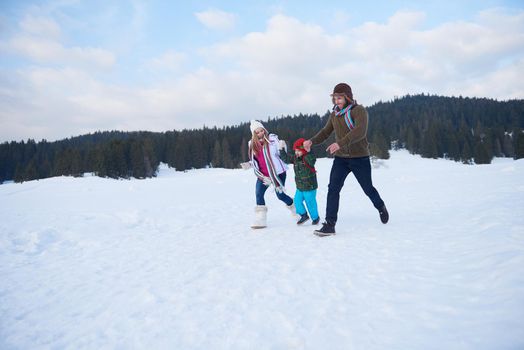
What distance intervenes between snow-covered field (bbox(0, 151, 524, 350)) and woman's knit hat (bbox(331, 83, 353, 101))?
2195 mm

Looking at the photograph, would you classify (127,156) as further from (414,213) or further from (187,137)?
(414,213)

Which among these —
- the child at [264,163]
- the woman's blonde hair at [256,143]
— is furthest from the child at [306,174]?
the woman's blonde hair at [256,143]

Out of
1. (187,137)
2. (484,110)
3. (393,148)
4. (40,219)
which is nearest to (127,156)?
(187,137)

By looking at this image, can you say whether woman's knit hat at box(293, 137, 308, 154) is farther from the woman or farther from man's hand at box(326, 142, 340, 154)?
man's hand at box(326, 142, 340, 154)

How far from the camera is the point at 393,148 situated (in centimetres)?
9038

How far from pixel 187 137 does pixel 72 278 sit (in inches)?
2875

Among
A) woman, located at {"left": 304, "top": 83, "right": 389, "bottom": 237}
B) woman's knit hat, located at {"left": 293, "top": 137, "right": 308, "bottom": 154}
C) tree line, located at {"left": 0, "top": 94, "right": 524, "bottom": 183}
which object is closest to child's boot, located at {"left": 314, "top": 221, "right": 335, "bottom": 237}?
woman, located at {"left": 304, "top": 83, "right": 389, "bottom": 237}

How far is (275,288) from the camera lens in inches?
104

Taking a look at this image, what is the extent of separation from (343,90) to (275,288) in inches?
129

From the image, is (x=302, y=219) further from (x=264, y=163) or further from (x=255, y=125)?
(x=255, y=125)

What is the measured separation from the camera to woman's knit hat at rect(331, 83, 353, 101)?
4523 mm

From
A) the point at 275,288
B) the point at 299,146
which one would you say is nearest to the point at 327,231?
the point at 299,146

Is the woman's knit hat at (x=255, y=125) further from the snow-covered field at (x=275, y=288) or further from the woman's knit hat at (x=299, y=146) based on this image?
the snow-covered field at (x=275, y=288)

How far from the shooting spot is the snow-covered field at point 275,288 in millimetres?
1874
